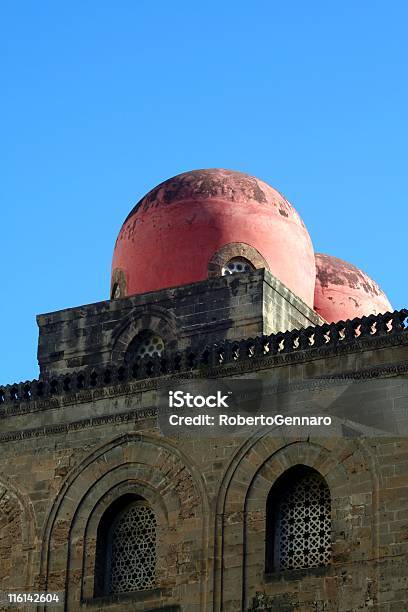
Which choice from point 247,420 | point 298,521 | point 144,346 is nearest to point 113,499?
point 247,420

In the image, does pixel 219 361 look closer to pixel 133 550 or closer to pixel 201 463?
pixel 201 463

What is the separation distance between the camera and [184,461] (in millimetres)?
21297

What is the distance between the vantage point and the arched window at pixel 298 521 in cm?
2017

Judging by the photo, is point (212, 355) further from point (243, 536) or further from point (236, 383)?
point (243, 536)

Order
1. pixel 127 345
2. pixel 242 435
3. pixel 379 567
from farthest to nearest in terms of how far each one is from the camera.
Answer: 1. pixel 127 345
2. pixel 242 435
3. pixel 379 567

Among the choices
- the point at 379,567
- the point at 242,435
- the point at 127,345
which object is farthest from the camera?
the point at 127,345

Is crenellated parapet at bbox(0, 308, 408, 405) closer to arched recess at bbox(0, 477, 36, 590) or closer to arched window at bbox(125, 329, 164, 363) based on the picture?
arched window at bbox(125, 329, 164, 363)

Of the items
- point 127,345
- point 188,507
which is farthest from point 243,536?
point 127,345

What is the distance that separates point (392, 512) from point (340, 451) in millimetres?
1113

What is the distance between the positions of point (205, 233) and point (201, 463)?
431 centimetres

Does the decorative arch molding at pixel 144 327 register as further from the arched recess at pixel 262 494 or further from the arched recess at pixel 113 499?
the arched recess at pixel 262 494

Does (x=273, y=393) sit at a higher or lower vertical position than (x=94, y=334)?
lower

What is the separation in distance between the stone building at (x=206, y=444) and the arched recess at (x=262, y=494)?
2 cm

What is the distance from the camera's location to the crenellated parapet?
20.6m
